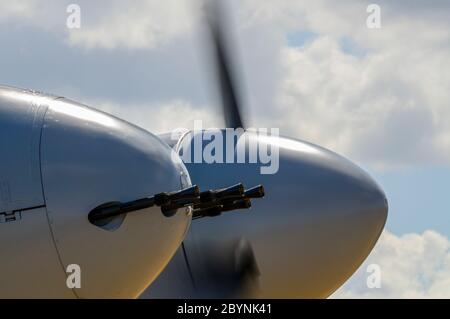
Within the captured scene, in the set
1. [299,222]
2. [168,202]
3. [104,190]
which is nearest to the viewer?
[104,190]

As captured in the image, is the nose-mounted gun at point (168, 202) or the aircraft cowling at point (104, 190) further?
the nose-mounted gun at point (168, 202)

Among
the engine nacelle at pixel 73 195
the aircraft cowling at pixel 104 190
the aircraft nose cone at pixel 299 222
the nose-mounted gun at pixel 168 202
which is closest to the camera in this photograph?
the engine nacelle at pixel 73 195

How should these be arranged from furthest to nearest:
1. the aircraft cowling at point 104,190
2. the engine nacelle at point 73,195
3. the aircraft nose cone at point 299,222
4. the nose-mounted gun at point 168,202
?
the aircraft nose cone at point 299,222 < the nose-mounted gun at point 168,202 < the aircraft cowling at point 104,190 < the engine nacelle at point 73,195

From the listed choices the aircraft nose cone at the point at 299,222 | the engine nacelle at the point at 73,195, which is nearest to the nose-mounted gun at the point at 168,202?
the engine nacelle at the point at 73,195

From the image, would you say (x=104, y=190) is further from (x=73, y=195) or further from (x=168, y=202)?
(x=168, y=202)

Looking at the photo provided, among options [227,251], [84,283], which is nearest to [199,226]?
[227,251]

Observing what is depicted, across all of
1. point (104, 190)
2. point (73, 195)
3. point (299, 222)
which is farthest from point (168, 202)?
point (299, 222)

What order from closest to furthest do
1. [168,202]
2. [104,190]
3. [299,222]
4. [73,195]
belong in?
[73,195]
[104,190]
[168,202]
[299,222]

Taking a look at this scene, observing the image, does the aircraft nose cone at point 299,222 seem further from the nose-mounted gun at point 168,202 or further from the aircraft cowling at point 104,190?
the aircraft cowling at point 104,190

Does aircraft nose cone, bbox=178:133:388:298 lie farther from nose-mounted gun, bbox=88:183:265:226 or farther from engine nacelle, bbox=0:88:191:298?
engine nacelle, bbox=0:88:191:298

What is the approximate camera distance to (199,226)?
82.3 feet

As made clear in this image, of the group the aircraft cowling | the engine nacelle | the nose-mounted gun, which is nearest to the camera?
the engine nacelle

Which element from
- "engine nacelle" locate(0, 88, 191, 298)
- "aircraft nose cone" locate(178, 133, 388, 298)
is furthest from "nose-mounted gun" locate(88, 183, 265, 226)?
"aircraft nose cone" locate(178, 133, 388, 298)
